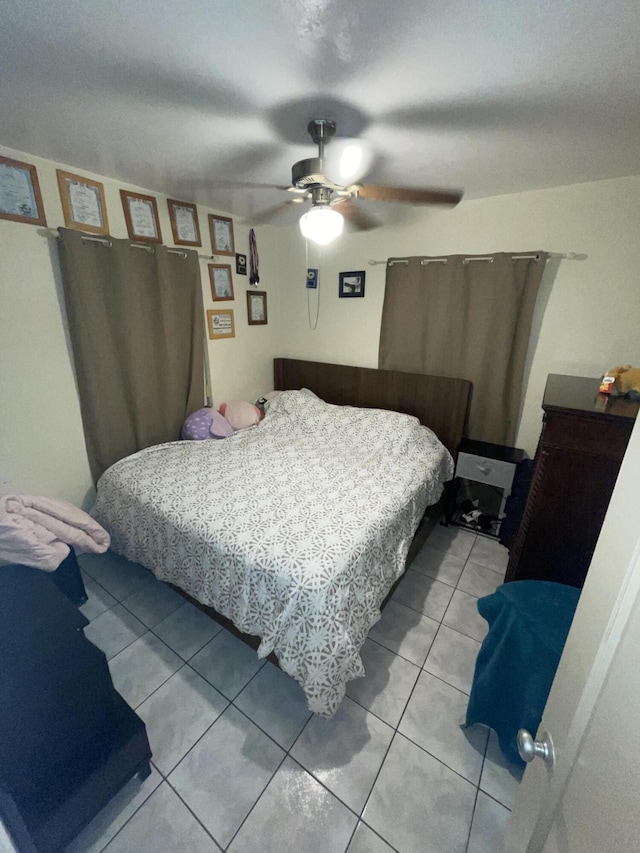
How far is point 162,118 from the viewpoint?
1.43 m

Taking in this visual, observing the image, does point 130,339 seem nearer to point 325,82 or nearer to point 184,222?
point 184,222

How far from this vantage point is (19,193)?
5.84 feet

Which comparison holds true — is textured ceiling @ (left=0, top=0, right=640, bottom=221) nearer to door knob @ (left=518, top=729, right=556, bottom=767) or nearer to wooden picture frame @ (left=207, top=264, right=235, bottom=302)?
wooden picture frame @ (left=207, top=264, right=235, bottom=302)

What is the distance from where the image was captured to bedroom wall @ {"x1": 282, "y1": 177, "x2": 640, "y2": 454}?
206 centimetres

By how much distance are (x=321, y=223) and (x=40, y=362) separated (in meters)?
1.81

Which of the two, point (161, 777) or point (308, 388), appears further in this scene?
point (308, 388)

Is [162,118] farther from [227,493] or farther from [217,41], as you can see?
[227,493]

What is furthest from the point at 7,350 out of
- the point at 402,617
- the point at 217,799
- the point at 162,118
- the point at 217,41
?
the point at 402,617

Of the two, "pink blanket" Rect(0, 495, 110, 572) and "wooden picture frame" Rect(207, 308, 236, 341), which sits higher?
Answer: "wooden picture frame" Rect(207, 308, 236, 341)

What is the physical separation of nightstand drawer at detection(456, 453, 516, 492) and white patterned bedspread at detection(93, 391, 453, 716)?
11cm

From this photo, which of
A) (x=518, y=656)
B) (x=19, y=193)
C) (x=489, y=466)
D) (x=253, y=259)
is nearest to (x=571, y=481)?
(x=518, y=656)

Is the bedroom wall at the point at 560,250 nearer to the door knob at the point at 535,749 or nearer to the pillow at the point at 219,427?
the pillow at the point at 219,427

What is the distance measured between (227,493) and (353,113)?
181cm

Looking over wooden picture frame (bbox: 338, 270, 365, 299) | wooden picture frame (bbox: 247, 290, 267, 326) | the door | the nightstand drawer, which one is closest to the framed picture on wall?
wooden picture frame (bbox: 338, 270, 365, 299)
